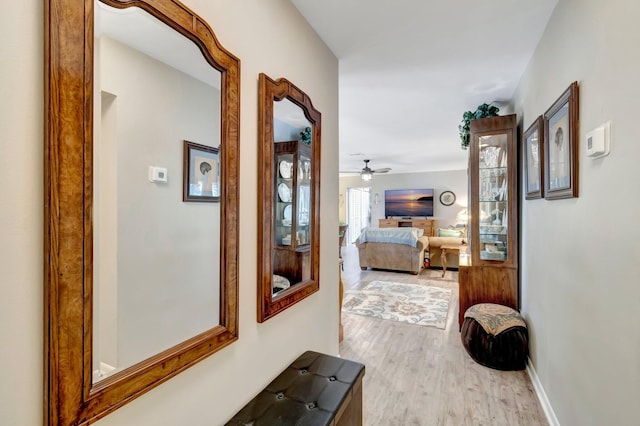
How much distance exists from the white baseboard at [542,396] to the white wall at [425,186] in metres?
7.38

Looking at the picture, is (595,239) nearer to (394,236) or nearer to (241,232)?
(241,232)

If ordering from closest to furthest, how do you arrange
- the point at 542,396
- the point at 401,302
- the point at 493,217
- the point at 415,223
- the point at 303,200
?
1. the point at 303,200
2. the point at 542,396
3. the point at 493,217
4. the point at 401,302
5. the point at 415,223

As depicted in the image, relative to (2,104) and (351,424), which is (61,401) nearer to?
(2,104)

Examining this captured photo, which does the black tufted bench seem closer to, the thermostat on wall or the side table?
the thermostat on wall

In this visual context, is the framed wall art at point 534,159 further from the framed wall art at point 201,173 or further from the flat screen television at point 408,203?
the flat screen television at point 408,203

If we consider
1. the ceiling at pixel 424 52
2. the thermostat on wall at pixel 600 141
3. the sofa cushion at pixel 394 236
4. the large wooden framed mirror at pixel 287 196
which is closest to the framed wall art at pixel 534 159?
the ceiling at pixel 424 52

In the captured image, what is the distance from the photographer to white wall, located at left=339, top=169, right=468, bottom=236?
930 cm

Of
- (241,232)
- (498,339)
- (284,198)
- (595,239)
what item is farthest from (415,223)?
(241,232)

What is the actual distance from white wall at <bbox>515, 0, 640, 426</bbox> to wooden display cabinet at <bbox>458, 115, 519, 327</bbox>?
0.84m

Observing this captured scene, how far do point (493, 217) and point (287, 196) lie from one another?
2.37m

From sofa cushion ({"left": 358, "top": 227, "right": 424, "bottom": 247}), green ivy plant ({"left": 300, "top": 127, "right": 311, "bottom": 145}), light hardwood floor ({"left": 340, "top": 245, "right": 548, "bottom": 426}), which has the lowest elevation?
light hardwood floor ({"left": 340, "top": 245, "right": 548, "bottom": 426})

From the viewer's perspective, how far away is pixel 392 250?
6176 millimetres

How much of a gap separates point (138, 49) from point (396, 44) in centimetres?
180

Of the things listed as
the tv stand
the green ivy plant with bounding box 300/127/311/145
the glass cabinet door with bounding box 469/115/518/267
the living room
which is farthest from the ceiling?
the tv stand
